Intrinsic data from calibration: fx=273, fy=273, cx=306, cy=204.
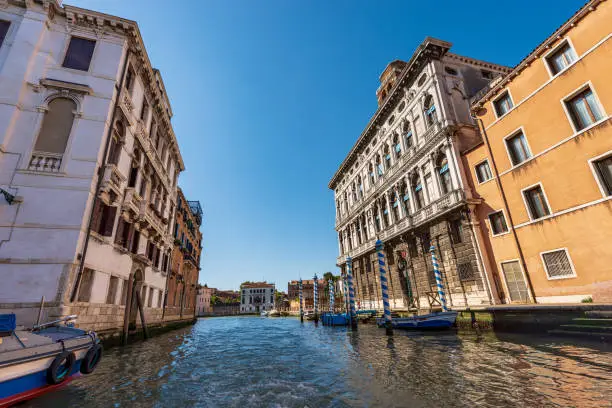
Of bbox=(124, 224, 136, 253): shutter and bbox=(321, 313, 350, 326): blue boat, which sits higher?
bbox=(124, 224, 136, 253): shutter

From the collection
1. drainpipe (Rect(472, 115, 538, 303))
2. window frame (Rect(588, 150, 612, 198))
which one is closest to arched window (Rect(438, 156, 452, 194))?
drainpipe (Rect(472, 115, 538, 303))

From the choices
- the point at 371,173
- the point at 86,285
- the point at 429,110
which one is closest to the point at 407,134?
the point at 429,110

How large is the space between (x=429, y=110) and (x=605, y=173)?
11267 mm

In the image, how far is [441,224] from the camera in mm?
17500

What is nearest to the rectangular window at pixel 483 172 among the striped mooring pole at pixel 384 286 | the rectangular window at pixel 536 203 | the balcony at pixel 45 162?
the rectangular window at pixel 536 203

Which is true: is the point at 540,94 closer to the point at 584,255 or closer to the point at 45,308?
the point at 584,255

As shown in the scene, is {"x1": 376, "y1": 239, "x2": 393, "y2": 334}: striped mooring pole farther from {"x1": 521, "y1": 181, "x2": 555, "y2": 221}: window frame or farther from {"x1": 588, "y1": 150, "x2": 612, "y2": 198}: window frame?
{"x1": 588, "y1": 150, "x2": 612, "y2": 198}: window frame

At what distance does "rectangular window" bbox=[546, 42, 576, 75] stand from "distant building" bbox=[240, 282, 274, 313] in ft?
293

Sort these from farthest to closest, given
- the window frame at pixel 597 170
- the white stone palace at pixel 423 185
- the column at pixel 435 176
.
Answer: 1. the column at pixel 435 176
2. the white stone palace at pixel 423 185
3. the window frame at pixel 597 170

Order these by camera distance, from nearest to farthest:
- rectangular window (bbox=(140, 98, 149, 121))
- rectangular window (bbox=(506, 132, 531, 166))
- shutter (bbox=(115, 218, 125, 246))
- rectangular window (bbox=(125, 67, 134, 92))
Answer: shutter (bbox=(115, 218, 125, 246)) → rectangular window (bbox=(125, 67, 134, 92)) → rectangular window (bbox=(506, 132, 531, 166)) → rectangular window (bbox=(140, 98, 149, 121))

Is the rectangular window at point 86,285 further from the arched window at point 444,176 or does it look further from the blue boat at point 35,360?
the arched window at point 444,176

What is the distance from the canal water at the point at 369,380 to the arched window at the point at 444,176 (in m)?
10.8

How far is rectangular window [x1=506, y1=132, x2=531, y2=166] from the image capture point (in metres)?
13.5

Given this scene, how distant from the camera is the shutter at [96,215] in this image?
9789mm
